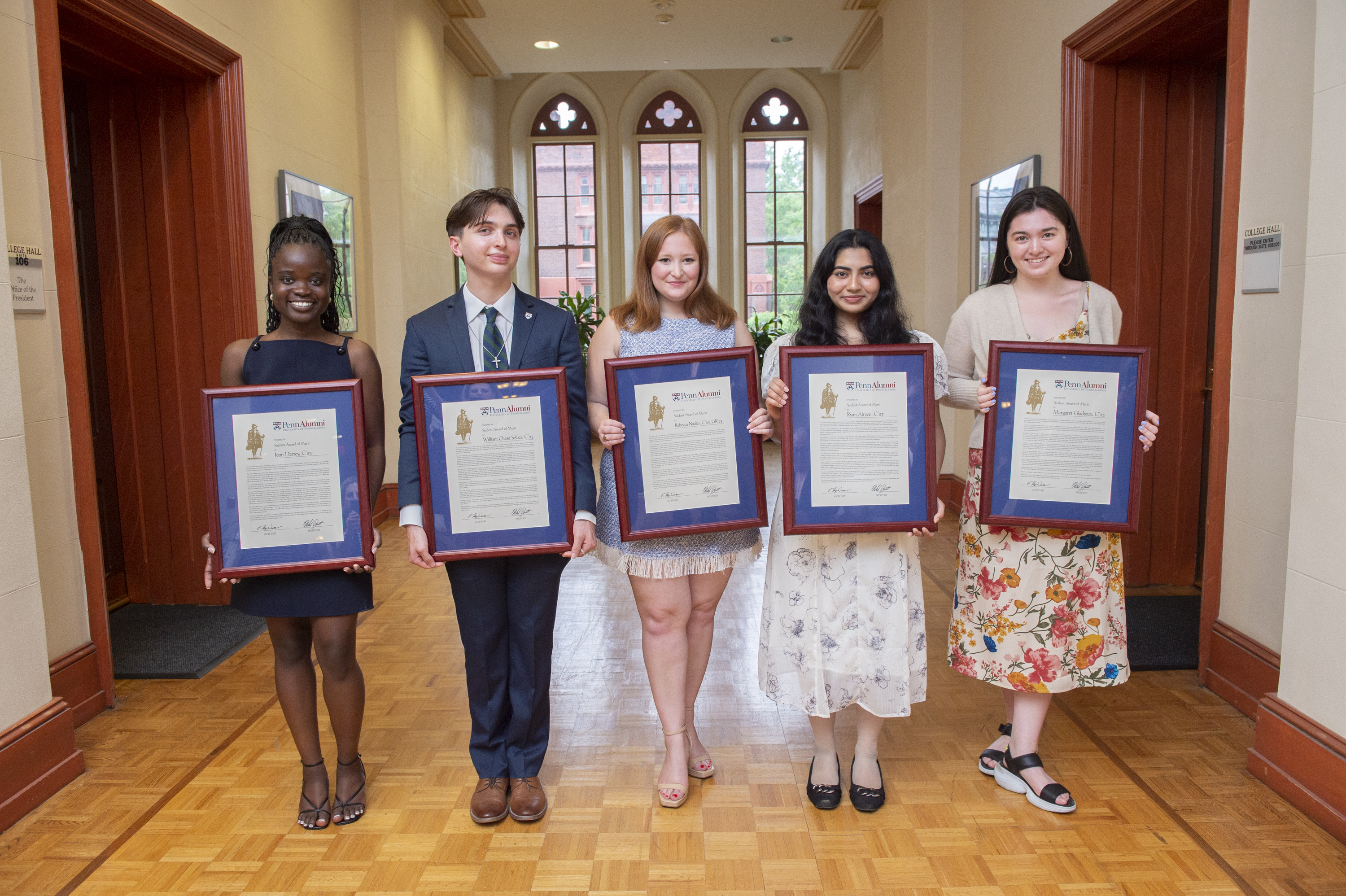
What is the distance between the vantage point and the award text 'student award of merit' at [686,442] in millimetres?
2271

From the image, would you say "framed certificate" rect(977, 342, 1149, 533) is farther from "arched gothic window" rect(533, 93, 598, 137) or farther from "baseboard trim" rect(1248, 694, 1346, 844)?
"arched gothic window" rect(533, 93, 598, 137)

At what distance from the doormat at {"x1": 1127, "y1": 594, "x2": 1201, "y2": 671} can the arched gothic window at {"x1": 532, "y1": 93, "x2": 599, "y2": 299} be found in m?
8.78

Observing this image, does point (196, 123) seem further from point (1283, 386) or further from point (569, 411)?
point (1283, 386)

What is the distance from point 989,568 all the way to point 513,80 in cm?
1071

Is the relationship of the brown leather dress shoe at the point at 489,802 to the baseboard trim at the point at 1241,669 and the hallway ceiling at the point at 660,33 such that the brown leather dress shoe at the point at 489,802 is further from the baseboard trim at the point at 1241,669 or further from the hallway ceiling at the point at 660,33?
the hallway ceiling at the point at 660,33

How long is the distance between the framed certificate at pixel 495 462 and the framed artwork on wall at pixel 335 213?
2.80m

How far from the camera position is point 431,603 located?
4.44 meters

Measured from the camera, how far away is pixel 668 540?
2.42 m

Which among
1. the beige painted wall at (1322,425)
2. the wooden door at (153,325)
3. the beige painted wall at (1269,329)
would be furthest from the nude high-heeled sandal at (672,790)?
the wooden door at (153,325)

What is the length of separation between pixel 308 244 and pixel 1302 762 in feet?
9.56

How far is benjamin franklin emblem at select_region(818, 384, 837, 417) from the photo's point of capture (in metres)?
2.28

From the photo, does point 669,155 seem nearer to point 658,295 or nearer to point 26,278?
point 26,278

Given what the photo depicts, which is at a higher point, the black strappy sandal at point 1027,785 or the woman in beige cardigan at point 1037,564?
the woman in beige cardigan at point 1037,564

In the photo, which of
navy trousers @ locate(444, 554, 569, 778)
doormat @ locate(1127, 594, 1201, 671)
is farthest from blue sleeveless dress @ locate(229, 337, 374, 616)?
doormat @ locate(1127, 594, 1201, 671)
